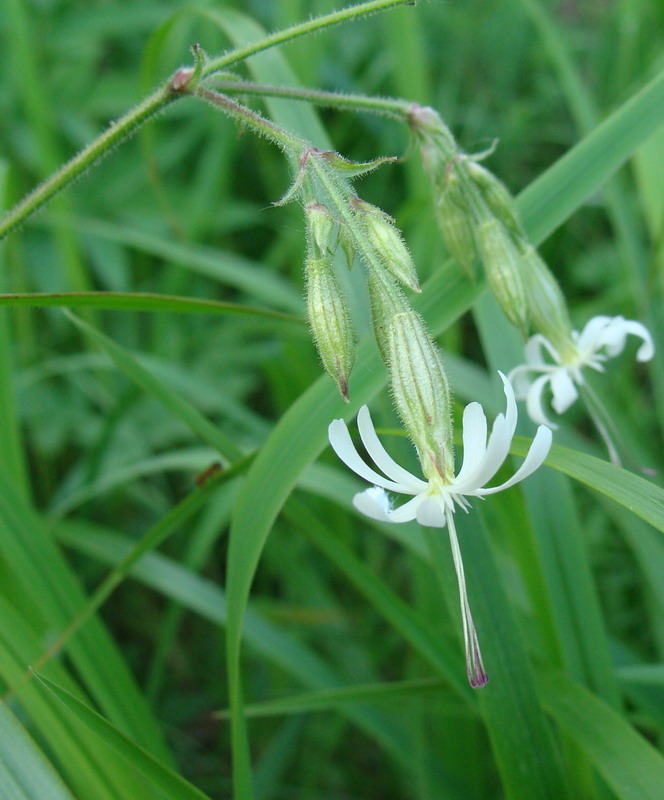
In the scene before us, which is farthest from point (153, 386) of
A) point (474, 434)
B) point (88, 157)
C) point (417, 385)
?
point (474, 434)

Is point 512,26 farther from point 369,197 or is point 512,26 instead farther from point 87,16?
point 87,16

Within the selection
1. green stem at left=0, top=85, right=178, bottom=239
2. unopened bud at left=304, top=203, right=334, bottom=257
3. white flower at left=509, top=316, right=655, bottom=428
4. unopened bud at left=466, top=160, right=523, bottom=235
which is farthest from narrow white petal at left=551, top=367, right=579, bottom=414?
green stem at left=0, top=85, right=178, bottom=239

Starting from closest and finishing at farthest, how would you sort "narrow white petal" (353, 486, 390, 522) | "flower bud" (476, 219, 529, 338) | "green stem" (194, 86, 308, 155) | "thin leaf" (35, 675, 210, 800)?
1. "narrow white petal" (353, 486, 390, 522)
2. "thin leaf" (35, 675, 210, 800)
3. "green stem" (194, 86, 308, 155)
4. "flower bud" (476, 219, 529, 338)

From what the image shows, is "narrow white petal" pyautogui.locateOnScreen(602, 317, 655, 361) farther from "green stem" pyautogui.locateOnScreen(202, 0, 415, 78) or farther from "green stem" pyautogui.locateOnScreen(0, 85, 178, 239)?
"green stem" pyautogui.locateOnScreen(0, 85, 178, 239)

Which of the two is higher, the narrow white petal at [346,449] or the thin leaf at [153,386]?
the thin leaf at [153,386]

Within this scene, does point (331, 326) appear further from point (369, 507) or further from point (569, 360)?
point (569, 360)

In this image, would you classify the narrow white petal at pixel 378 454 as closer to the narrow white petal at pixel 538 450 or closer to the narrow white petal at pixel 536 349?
the narrow white petal at pixel 538 450

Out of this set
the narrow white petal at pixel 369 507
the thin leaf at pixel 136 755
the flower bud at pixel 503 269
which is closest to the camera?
the narrow white petal at pixel 369 507

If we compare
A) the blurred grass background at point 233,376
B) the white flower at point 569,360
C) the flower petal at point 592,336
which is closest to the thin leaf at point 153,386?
the blurred grass background at point 233,376
